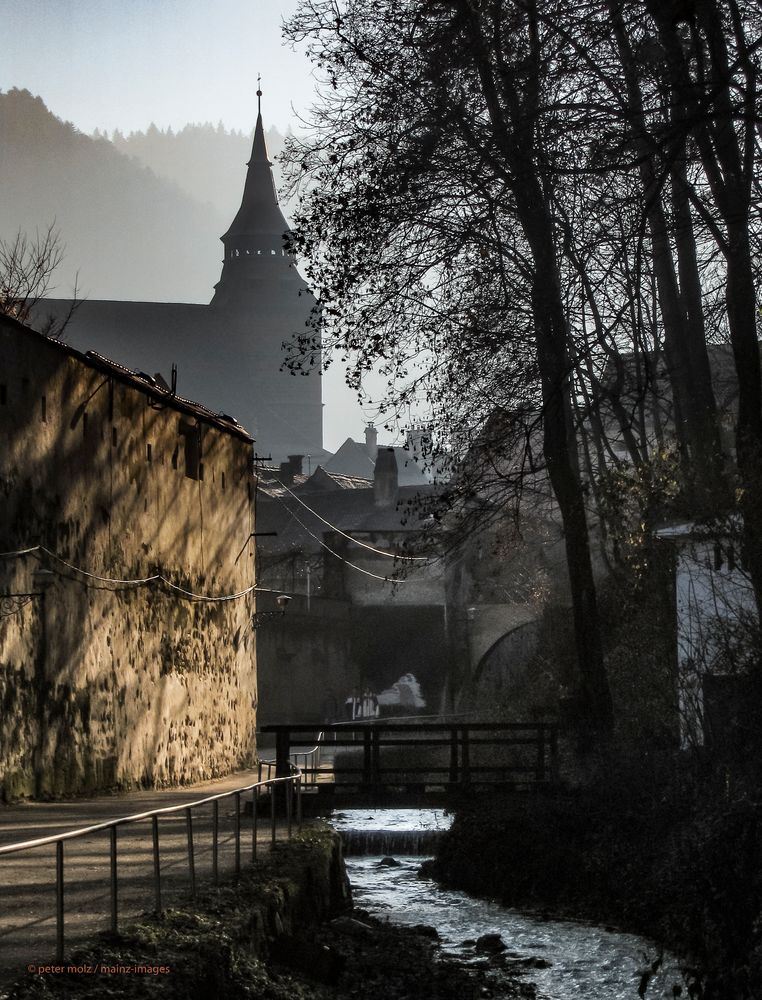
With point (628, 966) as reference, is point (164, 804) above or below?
above

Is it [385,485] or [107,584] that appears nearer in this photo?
[107,584]

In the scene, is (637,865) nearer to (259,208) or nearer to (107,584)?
(107,584)

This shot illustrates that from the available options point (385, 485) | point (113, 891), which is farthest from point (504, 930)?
point (385, 485)

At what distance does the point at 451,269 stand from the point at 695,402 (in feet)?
13.2

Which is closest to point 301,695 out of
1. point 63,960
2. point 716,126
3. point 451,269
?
point 451,269

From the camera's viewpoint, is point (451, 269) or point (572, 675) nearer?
point (451, 269)

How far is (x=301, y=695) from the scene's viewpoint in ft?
135

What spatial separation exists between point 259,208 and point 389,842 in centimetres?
9817

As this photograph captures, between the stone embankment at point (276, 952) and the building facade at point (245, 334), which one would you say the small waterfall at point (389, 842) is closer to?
the stone embankment at point (276, 952)

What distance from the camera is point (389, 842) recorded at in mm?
20703

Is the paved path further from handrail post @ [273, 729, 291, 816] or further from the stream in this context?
the stream

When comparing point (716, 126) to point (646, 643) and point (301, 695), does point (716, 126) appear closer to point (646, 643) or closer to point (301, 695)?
point (646, 643)

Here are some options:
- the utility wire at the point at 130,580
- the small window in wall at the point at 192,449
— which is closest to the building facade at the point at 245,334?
the utility wire at the point at 130,580

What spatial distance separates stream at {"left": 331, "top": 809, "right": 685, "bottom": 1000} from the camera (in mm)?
12242
